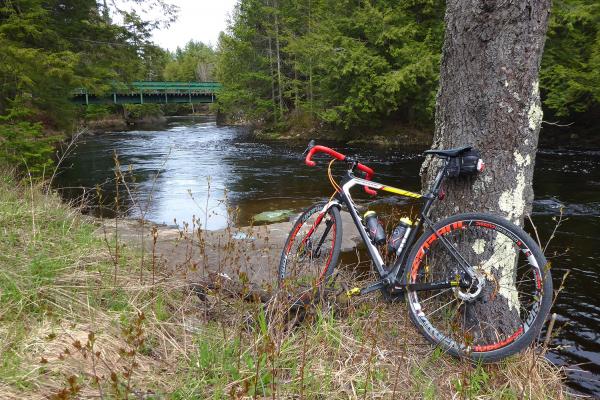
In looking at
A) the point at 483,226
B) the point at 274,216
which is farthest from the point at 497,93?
the point at 274,216

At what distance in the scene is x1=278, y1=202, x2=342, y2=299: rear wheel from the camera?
3.89 m

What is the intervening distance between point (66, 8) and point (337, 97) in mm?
15366

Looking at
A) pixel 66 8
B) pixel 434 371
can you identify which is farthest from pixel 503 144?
pixel 66 8

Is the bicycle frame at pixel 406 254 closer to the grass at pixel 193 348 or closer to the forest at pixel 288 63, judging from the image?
the grass at pixel 193 348

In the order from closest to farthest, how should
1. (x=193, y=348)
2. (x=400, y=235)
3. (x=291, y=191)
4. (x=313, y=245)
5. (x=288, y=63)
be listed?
(x=193, y=348) → (x=400, y=235) → (x=313, y=245) → (x=291, y=191) → (x=288, y=63)

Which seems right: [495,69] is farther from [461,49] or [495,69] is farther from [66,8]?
[66,8]

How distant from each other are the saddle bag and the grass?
1061 millimetres

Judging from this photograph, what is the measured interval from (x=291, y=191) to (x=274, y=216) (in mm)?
3013

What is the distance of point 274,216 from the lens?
401 inches

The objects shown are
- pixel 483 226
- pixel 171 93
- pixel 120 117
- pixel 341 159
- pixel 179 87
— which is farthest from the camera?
pixel 120 117

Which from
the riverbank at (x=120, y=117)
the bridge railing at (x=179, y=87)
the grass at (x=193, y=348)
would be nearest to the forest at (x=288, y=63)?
the grass at (x=193, y=348)

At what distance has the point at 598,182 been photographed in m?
12.4

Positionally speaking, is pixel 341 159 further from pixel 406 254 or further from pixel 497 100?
pixel 497 100

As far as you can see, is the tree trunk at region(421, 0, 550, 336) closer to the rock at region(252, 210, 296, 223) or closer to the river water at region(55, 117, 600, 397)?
the river water at region(55, 117, 600, 397)
